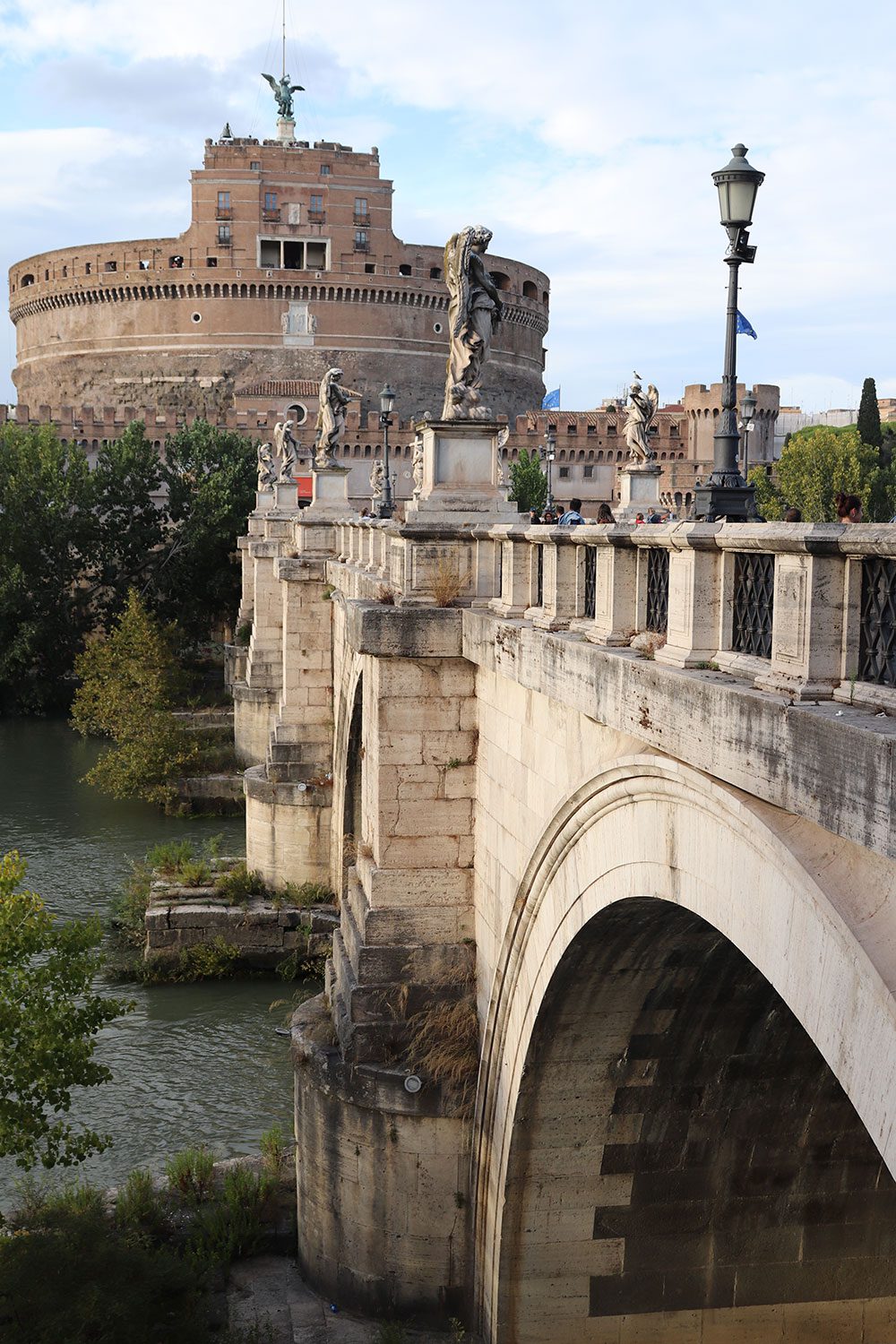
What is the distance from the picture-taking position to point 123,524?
41.3 m

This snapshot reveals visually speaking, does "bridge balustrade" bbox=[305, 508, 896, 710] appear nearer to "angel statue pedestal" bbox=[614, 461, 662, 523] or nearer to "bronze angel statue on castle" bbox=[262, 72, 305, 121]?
"angel statue pedestal" bbox=[614, 461, 662, 523]

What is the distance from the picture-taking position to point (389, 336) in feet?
209

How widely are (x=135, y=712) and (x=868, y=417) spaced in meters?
20.2

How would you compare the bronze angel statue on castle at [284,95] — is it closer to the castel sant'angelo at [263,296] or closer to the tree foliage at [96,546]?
the castel sant'angelo at [263,296]

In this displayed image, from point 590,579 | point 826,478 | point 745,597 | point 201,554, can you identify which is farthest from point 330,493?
point 201,554

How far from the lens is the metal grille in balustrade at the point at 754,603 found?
15.0ft

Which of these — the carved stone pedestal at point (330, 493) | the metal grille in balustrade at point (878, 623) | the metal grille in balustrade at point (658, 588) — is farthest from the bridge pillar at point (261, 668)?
the metal grille in balustrade at point (878, 623)

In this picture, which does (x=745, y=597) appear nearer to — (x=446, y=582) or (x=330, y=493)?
(x=446, y=582)

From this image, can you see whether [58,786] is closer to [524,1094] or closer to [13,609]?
[13,609]

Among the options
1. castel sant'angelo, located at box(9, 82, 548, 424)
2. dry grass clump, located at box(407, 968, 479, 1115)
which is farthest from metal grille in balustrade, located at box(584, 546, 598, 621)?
castel sant'angelo, located at box(9, 82, 548, 424)

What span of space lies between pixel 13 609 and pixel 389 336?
3024cm

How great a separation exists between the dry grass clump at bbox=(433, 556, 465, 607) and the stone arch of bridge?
2.01 metres

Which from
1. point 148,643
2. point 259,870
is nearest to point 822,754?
point 259,870

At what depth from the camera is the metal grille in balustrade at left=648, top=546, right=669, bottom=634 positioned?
568 cm
